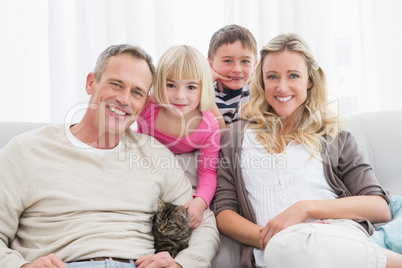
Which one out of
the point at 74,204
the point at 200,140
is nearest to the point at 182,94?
the point at 200,140

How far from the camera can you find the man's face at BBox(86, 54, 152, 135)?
156 centimetres

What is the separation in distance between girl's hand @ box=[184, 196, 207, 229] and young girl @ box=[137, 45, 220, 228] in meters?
0.09

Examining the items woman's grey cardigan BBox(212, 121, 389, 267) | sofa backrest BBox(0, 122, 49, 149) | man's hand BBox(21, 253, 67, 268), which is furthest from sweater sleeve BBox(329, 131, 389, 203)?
sofa backrest BBox(0, 122, 49, 149)

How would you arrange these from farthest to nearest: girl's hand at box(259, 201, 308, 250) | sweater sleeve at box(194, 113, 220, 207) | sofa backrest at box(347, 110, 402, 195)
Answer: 1. sofa backrest at box(347, 110, 402, 195)
2. sweater sleeve at box(194, 113, 220, 207)
3. girl's hand at box(259, 201, 308, 250)

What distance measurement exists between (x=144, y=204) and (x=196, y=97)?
1.82 feet

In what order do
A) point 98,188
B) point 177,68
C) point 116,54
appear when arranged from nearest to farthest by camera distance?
point 98,188, point 116,54, point 177,68

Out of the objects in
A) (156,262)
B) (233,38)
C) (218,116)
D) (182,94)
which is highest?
(233,38)

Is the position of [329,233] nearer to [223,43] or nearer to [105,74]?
[105,74]

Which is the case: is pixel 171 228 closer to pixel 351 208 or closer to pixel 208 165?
pixel 208 165

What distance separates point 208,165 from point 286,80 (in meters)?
0.48

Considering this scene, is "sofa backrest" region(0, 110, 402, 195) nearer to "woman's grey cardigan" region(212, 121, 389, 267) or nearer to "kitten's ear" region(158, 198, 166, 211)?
"woman's grey cardigan" region(212, 121, 389, 267)

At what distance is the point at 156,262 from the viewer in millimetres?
1341

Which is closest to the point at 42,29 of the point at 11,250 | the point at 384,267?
the point at 11,250

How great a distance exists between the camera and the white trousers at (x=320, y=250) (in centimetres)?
123
